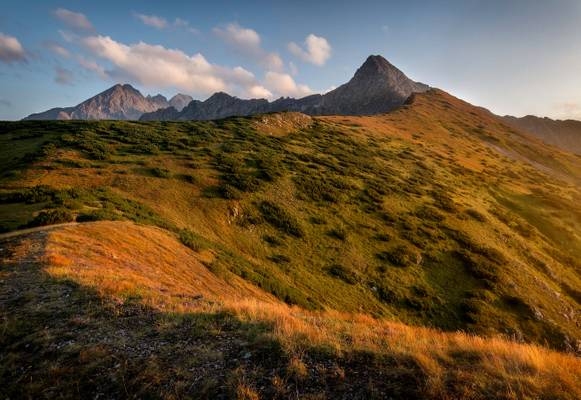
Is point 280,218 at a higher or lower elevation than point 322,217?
higher

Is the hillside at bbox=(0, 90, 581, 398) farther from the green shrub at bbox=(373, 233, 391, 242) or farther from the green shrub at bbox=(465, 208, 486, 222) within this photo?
the green shrub at bbox=(465, 208, 486, 222)

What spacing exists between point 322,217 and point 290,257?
8.10 meters

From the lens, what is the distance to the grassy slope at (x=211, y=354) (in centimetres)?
618

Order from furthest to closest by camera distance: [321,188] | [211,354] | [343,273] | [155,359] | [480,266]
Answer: [321,188] → [480,266] → [343,273] → [211,354] → [155,359]

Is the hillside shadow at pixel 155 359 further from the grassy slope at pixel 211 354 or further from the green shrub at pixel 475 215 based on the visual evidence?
the green shrub at pixel 475 215

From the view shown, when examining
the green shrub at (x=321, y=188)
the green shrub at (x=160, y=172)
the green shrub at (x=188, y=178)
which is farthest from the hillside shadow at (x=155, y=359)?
the green shrub at (x=321, y=188)

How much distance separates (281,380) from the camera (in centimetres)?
645

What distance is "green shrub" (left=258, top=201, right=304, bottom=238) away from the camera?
90.9ft

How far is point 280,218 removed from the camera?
28688 millimetres

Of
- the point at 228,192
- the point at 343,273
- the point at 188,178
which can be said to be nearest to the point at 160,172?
the point at 188,178

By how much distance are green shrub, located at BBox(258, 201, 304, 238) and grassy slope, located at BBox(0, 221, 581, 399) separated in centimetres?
1671

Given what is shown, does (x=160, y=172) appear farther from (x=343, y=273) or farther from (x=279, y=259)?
(x=343, y=273)

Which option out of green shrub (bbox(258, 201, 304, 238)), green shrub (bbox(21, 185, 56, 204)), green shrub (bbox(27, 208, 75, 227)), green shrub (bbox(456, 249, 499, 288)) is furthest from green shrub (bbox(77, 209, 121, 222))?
green shrub (bbox(456, 249, 499, 288))

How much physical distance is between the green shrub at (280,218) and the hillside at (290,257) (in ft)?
0.47
